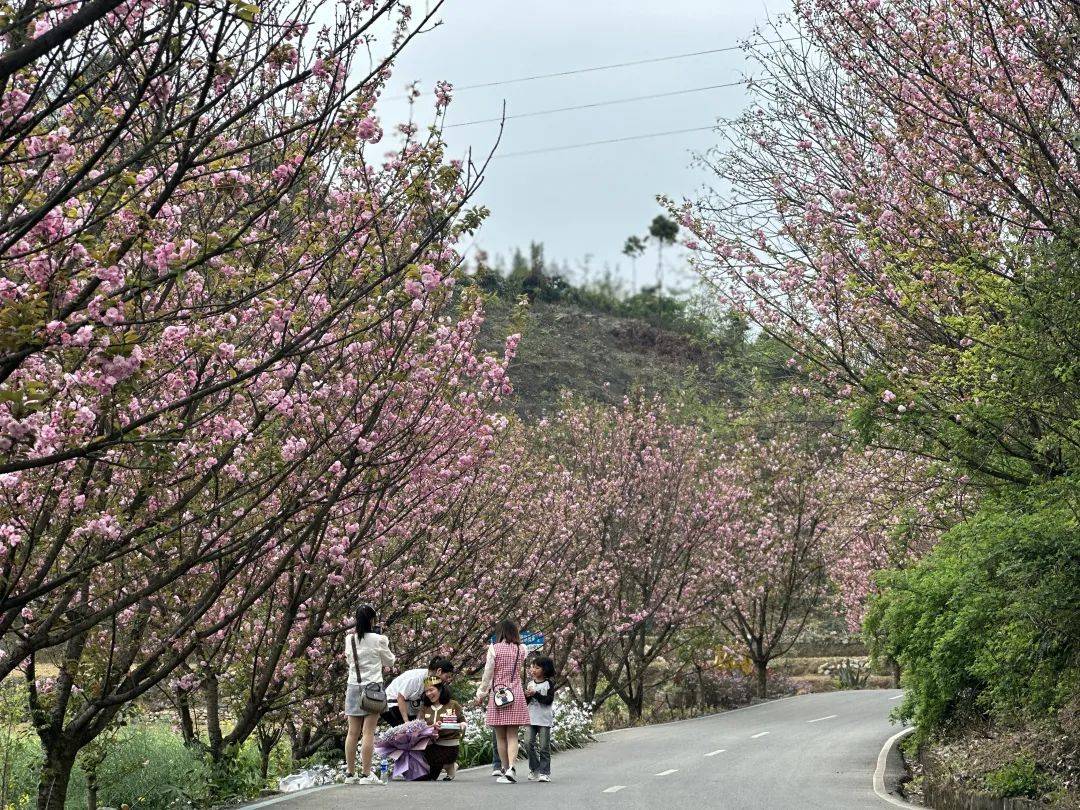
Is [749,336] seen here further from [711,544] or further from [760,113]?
[760,113]

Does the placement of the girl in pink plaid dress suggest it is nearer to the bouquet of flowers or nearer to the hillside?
the bouquet of flowers

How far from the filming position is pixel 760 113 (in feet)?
60.8

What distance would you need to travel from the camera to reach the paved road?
42.1ft

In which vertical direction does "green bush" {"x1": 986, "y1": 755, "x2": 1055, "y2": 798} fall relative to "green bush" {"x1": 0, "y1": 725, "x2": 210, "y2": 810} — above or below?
below

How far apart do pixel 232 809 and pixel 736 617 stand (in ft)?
85.0

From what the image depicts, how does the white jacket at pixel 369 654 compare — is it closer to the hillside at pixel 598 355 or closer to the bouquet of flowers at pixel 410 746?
the bouquet of flowers at pixel 410 746

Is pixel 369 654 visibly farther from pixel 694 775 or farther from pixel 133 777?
pixel 694 775

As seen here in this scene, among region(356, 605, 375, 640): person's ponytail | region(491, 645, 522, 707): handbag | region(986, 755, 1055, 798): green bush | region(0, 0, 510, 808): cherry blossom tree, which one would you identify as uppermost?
region(0, 0, 510, 808): cherry blossom tree

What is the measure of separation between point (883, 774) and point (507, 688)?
206 inches

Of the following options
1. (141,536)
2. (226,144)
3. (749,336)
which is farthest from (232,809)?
(749,336)

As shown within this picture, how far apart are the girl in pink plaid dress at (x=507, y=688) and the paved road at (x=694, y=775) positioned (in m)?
0.46

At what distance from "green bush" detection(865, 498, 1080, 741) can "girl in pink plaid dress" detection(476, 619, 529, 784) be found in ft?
15.9

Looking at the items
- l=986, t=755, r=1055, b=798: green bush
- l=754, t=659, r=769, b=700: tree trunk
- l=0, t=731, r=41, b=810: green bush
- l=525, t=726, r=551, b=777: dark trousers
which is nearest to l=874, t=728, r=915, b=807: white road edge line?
l=986, t=755, r=1055, b=798: green bush

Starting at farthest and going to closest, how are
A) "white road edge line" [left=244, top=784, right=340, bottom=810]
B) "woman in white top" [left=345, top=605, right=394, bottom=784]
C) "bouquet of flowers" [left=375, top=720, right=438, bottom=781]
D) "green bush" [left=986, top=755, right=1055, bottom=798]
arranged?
1. "bouquet of flowers" [left=375, top=720, right=438, bottom=781]
2. "woman in white top" [left=345, top=605, right=394, bottom=784]
3. "green bush" [left=986, top=755, right=1055, bottom=798]
4. "white road edge line" [left=244, top=784, right=340, bottom=810]
